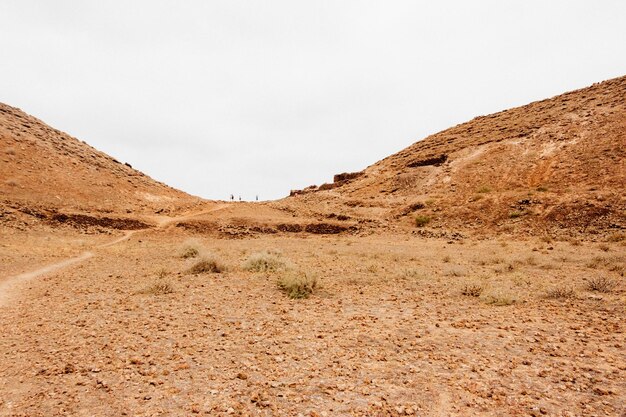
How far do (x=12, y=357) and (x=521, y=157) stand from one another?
109 feet

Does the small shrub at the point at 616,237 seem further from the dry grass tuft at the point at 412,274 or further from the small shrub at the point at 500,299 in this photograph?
the small shrub at the point at 500,299

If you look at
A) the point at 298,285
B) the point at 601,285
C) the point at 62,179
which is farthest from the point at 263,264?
the point at 62,179

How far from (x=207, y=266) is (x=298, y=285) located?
454 cm

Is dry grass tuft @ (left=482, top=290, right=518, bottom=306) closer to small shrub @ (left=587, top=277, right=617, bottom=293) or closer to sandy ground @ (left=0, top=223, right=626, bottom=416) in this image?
sandy ground @ (left=0, top=223, right=626, bottom=416)

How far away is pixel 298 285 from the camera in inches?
383

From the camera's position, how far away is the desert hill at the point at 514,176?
2192 centimetres

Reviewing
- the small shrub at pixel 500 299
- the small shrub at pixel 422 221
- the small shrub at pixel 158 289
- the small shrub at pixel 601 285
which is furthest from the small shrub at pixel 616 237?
the small shrub at pixel 158 289

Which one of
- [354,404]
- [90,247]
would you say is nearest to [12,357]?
[354,404]

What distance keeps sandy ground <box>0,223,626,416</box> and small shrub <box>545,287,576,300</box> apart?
18cm

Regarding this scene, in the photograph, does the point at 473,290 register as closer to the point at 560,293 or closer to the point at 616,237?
the point at 560,293

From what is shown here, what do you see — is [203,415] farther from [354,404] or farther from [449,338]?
[449,338]

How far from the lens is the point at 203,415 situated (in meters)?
→ 4.24

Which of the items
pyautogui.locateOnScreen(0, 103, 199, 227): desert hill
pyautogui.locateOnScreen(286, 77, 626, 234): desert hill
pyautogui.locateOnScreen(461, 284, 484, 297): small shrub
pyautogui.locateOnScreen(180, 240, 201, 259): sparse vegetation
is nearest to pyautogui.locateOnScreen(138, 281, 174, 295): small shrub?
pyautogui.locateOnScreen(180, 240, 201, 259): sparse vegetation

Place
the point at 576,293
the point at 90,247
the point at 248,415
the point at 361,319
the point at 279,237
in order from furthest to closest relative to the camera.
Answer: the point at 279,237, the point at 90,247, the point at 576,293, the point at 361,319, the point at 248,415
